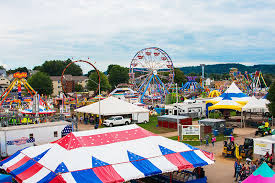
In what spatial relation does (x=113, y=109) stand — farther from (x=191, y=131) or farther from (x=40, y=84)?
(x=40, y=84)

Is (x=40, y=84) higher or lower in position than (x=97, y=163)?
higher

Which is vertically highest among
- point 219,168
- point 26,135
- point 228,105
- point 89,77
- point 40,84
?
point 89,77

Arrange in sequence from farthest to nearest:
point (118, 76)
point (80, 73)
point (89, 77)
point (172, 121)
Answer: point (80, 73) < point (118, 76) < point (89, 77) < point (172, 121)

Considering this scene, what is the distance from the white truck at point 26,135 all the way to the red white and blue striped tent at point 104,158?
516 centimetres

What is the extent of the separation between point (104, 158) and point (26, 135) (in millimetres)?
9476

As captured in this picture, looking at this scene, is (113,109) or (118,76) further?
(118,76)

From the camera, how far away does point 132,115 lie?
114 ft

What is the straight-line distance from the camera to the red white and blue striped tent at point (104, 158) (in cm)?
1107

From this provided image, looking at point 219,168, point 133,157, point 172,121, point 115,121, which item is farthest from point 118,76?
point 133,157

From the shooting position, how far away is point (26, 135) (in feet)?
63.8

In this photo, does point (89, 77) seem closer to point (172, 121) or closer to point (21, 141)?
point (172, 121)

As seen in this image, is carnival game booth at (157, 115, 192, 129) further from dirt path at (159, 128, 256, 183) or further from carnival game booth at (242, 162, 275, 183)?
carnival game booth at (242, 162, 275, 183)

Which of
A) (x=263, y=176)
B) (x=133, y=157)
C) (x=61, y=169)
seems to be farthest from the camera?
(x=133, y=157)

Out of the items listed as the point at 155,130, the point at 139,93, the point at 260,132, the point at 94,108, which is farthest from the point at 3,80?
the point at 260,132
